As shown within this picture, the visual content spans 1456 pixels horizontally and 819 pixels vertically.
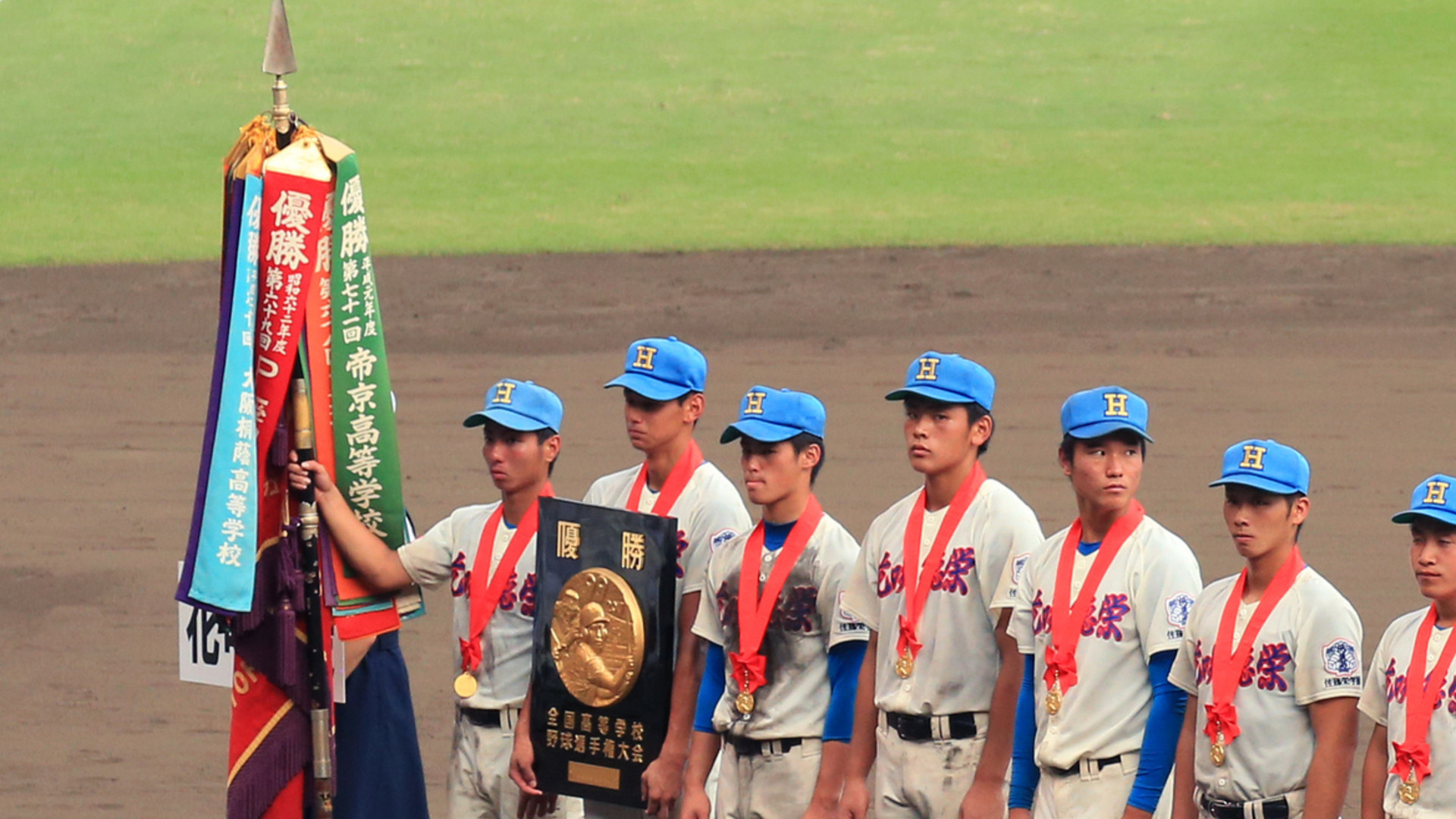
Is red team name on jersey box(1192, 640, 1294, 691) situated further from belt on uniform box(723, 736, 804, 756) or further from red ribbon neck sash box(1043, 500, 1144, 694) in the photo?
belt on uniform box(723, 736, 804, 756)

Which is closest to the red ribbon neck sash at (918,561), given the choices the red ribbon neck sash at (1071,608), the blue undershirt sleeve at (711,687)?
the red ribbon neck sash at (1071,608)

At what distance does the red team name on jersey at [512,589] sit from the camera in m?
5.96

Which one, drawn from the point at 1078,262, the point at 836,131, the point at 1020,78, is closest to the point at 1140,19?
the point at 1020,78

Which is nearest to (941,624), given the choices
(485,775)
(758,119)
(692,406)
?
(692,406)

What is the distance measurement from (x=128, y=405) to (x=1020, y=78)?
1448 cm

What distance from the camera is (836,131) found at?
24172 millimetres

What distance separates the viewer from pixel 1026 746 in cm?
523

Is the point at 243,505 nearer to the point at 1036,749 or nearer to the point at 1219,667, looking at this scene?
the point at 1036,749

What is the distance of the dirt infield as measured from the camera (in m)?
9.76

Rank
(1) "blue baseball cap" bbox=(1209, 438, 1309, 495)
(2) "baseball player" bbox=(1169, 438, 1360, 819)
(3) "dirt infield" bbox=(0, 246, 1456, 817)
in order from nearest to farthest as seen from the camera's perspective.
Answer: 1. (2) "baseball player" bbox=(1169, 438, 1360, 819)
2. (1) "blue baseball cap" bbox=(1209, 438, 1309, 495)
3. (3) "dirt infield" bbox=(0, 246, 1456, 817)

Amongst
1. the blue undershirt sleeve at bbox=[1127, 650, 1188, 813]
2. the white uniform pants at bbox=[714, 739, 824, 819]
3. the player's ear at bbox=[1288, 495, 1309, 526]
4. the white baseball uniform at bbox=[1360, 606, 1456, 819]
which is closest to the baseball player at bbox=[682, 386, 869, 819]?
the white uniform pants at bbox=[714, 739, 824, 819]

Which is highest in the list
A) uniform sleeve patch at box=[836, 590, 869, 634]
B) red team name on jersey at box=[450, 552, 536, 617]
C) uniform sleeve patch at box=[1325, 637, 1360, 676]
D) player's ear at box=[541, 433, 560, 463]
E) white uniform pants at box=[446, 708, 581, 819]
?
player's ear at box=[541, 433, 560, 463]

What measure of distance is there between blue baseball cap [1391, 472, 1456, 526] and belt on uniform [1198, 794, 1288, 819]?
0.77 meters

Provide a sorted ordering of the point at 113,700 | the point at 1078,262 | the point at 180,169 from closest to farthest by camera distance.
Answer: the point at 113,700 < the point at 1078,262 < the point at 180,169
